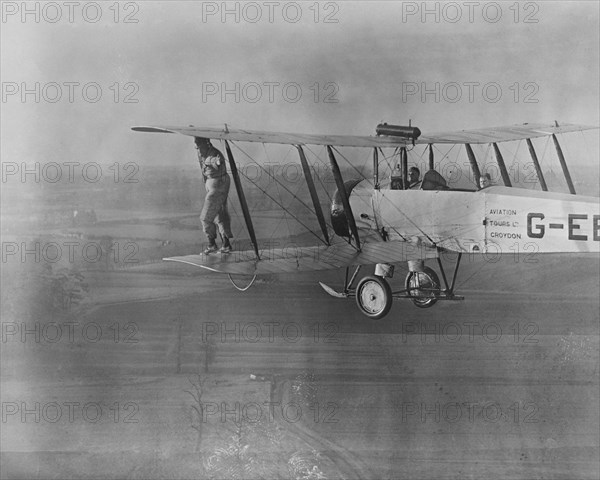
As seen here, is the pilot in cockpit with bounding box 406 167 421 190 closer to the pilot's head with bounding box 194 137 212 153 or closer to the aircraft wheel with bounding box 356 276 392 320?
the aircraft wheel with bounding box 356 276 392 320

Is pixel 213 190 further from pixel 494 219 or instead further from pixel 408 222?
pixel 494 219

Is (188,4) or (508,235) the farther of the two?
(188,4)

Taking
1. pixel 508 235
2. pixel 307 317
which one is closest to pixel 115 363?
pixel 307 317

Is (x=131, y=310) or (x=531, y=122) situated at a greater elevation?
(x=531, y=122)

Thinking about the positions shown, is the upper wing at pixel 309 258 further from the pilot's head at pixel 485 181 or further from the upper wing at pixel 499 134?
the upper wing at pixel 499 134

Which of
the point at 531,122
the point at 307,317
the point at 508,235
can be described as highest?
the point at 531,122

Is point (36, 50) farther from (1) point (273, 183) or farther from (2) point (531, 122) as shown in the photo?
(2) point (531, 122)
